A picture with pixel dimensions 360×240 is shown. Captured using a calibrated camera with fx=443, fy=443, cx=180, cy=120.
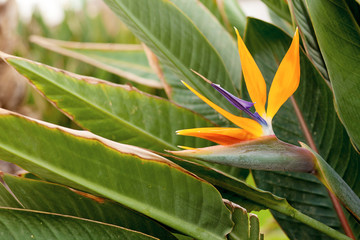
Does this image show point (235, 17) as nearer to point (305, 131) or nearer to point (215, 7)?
point (215, 7)

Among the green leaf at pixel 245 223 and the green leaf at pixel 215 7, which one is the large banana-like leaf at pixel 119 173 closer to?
the green leaf at pixel 245 223

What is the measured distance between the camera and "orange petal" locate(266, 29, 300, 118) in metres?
0.36

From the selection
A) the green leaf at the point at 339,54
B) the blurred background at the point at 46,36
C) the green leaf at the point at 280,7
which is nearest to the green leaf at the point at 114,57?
the green leaf at the point at 280,7

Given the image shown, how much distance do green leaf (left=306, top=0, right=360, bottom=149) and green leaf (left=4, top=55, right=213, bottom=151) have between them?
182 mm

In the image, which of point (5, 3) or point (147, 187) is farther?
point (5, 3)

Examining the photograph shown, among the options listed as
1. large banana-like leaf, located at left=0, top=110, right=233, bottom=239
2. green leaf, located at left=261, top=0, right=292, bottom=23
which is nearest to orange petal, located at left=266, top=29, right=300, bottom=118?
large banana-like leaf, located at left=0, top=110, right=233, bottom=239

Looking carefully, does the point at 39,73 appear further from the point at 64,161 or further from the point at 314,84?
the point at 314,84

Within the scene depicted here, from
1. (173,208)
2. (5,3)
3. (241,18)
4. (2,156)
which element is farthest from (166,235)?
(5,3)

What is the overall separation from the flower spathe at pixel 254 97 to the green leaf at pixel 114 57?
42cm

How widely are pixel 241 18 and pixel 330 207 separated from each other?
0.34 meters

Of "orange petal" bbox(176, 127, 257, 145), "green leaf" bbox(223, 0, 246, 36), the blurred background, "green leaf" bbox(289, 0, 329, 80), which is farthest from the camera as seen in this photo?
the blurred background

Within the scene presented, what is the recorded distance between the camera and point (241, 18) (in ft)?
2.37

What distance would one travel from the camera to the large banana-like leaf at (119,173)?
41 cm

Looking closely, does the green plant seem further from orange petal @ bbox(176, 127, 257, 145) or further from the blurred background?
the blurred background
